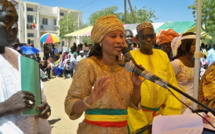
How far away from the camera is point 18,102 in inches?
52.9

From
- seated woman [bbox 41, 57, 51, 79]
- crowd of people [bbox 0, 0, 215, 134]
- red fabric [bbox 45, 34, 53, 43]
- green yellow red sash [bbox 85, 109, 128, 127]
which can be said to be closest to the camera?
crowd of people [bbox 0, 0, 215, 134]

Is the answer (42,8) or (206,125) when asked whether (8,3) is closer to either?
(206,125)

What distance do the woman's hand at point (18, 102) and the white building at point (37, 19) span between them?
4105 cm

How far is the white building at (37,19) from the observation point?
44750 mm

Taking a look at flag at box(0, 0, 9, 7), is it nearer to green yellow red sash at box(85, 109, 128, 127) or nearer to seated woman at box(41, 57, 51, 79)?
green yellow red sash at box(85, 109, 128, 127)

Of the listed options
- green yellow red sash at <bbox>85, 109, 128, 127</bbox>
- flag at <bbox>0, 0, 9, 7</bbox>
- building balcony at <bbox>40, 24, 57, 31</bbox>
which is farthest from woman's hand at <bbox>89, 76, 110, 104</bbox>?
building balcony at <bbox>40, 24, 57, 31</bbox>

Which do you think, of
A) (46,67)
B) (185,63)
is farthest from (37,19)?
(185,63)

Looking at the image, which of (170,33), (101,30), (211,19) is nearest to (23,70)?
(101,30)

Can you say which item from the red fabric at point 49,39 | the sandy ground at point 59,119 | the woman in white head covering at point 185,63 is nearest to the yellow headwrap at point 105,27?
the woman in white head covering at point 185,63

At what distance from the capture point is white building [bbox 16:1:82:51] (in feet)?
147

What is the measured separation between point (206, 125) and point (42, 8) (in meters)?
52.1

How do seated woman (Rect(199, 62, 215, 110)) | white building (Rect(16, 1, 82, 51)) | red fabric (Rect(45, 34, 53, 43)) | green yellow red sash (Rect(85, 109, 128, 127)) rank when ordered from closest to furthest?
green yellow red sash (Rect(85, 109, 128, 127)) < seated woman (Rect(199, 62, 215, 110)) < red fabric (Rect(45, 34, 53, 43)) < white building (Rect(16, 1, 82, 51))

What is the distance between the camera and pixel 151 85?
256 centimetres

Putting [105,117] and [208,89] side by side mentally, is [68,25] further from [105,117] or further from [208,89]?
[105,117]
